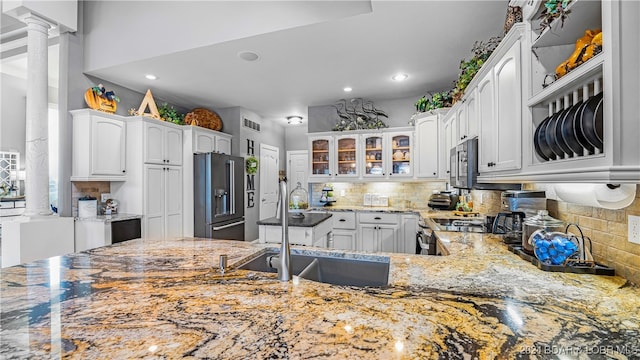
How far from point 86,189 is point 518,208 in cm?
450

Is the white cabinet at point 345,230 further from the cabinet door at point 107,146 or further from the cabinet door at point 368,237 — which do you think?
the cabinet door at point 107,146

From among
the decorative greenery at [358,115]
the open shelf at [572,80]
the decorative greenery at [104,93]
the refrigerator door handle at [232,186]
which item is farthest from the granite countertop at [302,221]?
the decorative greenery at [104,93]

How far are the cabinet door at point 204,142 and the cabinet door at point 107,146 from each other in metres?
1.00

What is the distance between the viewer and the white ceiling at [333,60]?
2510 millimetres

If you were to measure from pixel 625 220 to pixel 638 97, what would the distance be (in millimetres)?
690

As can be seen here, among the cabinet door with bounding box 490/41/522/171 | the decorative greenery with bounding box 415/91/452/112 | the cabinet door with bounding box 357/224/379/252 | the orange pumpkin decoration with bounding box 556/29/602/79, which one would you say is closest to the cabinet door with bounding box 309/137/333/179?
the cabinet door with bounding box 357/224/379/252

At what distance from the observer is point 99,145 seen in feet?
11.5

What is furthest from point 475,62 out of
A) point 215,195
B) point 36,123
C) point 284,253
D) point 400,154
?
point 36,123

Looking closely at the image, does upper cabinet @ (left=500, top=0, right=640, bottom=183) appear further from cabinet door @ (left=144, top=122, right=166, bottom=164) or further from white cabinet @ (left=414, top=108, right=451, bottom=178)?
cabinet door @ (left=144, top=122, right=166, bottom=164)

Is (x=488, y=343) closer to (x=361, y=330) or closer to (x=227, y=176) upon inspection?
(x=361, y=330)

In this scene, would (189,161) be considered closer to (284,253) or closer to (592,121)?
(284,253)

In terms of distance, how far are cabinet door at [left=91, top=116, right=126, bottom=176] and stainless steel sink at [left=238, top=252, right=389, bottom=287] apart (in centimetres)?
290

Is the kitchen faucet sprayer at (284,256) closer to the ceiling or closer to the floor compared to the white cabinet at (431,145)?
closer to the floor

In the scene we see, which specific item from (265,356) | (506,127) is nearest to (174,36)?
(506,127)
